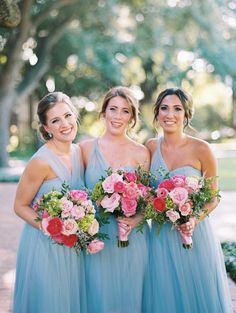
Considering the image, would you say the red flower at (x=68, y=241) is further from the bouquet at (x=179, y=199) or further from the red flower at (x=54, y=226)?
the bouquet at (x=179, y=199)

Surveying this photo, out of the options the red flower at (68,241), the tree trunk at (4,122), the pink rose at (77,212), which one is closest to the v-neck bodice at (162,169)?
the pink rose at (77,212)

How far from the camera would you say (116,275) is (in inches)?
190

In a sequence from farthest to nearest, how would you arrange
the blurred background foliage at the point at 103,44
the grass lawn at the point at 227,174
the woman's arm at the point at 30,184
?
the blurred background foliage at the point at 103,44
the grass lawn at the point at 227,174
the woman's arm at the point at 30,184

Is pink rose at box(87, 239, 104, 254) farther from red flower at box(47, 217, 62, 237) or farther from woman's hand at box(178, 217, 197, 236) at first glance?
woman's hand at box(178, 217, 197, 236)

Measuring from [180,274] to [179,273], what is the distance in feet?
0.04

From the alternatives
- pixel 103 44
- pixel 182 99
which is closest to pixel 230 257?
pixel 182 99

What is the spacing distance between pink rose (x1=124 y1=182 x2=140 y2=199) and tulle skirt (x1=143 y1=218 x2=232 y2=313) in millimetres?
641

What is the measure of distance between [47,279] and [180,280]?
1.14 meters

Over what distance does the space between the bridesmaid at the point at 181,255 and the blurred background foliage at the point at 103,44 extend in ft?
45.8

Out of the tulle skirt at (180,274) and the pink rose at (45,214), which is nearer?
the pink rose at (45,214)

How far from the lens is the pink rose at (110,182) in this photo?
4.38 m

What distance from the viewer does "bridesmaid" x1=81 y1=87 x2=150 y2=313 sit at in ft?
15.6

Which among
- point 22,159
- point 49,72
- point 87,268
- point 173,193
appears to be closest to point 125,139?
point 173,193

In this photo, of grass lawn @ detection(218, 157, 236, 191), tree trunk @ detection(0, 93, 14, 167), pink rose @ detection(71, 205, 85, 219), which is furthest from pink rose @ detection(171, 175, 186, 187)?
tree trunk @ detection(0, 93, 14, 167)
